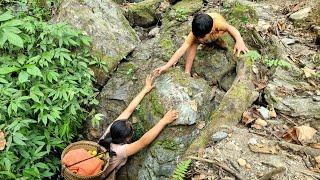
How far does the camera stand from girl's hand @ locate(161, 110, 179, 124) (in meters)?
4.82

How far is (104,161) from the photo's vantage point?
4.87 metres

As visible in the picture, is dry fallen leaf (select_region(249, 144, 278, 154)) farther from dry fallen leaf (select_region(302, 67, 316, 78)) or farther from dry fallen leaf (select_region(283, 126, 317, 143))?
dry fallen leaf (select_region(302, 67, 316, 78))

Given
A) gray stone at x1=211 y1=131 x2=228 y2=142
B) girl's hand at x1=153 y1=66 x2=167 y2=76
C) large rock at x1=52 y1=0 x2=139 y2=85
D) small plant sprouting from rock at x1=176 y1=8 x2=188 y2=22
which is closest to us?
gray stone at x1=211 y1=131 x2=228 y2=142

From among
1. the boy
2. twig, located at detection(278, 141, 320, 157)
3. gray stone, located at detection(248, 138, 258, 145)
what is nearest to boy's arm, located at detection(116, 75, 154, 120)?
the boy

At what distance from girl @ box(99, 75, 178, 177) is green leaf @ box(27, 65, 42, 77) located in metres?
1.09

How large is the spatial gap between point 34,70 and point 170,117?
1733mm

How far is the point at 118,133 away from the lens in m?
4.80

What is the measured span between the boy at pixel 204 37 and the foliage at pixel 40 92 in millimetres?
1161

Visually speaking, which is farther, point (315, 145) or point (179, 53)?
point (179, 53)

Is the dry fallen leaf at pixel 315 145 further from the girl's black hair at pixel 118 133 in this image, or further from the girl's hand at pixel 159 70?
the girl's hand at pixel 159 70

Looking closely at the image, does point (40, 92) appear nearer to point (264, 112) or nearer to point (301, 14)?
point (264, 112)

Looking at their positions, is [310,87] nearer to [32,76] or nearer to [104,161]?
[104,161]

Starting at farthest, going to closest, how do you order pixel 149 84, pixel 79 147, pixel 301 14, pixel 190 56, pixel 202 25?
1. pixel 301 14
2. pixel 190 56
3. pixel 149 84
4. pixel 202 25
5. pixel 79 147

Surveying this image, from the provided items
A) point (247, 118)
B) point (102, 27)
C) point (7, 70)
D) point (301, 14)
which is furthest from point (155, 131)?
point (301, 14)
